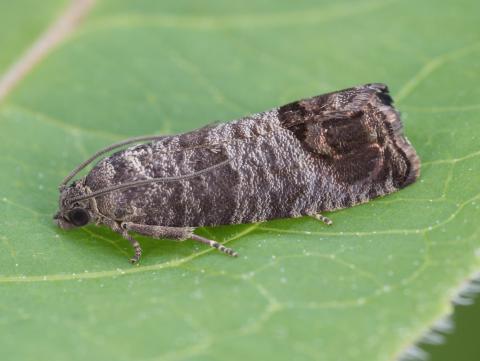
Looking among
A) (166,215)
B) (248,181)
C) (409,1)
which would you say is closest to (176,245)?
(166,215)

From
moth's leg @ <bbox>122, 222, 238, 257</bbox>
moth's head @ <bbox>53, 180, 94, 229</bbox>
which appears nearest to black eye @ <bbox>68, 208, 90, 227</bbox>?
moth's head @ <bbox>53, 180, 94, 229</bbox>

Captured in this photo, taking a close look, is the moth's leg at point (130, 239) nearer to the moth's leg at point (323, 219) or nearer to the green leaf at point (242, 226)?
the green leaf at point (242, 226)

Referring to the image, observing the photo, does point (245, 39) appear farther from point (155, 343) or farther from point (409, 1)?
point (155, 343)

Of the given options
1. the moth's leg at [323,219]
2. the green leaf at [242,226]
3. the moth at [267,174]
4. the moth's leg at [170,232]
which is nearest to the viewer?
the green leaf at [242,226]

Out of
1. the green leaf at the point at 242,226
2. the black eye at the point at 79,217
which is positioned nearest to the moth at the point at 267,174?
the black eye at the point at 79,217

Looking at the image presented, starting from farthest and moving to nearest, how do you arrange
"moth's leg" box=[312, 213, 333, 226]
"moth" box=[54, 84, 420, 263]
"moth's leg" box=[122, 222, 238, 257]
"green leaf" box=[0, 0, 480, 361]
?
"moth" box=[54, 84, 420, 263] → "moth's leg" box=[312, 213, 333, 226] → "moth's leg" box=[122, 222, 238, 257] → "green leaf" box=[0, 0, 480, 361]

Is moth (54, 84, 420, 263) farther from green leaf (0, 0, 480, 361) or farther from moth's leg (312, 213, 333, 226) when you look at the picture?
green leaf (0, 0, 480, 361)
